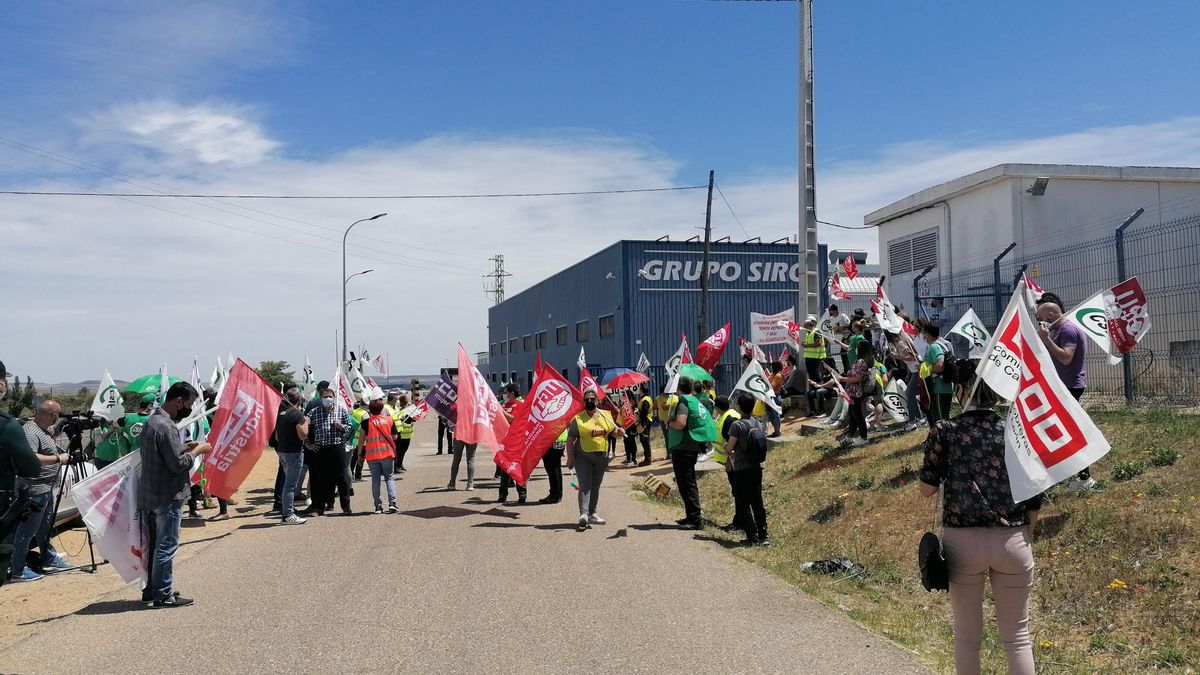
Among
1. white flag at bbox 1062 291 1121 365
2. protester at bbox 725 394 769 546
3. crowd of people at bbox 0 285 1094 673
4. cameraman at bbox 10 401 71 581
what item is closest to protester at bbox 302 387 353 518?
crowd of people at bbox 0 285 1094 673

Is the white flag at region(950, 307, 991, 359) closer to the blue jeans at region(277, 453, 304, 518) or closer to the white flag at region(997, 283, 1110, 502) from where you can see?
the white flag at region(997, 283, 1110, 502)

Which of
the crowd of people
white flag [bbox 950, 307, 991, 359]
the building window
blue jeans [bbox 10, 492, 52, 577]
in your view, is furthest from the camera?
the building window

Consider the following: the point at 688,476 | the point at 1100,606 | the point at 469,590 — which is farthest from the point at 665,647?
the point at 688,476

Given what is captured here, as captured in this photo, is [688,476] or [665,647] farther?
[688,476]

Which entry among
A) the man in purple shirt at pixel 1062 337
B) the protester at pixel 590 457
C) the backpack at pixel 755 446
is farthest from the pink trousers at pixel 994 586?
the protester at pixel 590 457

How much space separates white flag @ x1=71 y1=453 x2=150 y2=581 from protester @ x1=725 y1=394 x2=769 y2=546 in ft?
20.4

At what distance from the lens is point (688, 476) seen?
Result: 40.9ft

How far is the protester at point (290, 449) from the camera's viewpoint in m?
13.3

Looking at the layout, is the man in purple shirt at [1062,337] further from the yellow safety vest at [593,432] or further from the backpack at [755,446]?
the yellow safety vest at [593,432]

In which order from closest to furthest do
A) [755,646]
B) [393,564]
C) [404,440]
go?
1. [755,646]
2. [393,564]
3. [404,440]

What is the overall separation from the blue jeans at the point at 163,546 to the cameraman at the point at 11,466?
105 cm

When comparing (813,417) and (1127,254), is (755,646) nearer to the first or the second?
(1127,254)

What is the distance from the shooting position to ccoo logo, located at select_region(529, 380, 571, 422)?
13.7 m

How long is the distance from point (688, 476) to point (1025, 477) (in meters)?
7.82
